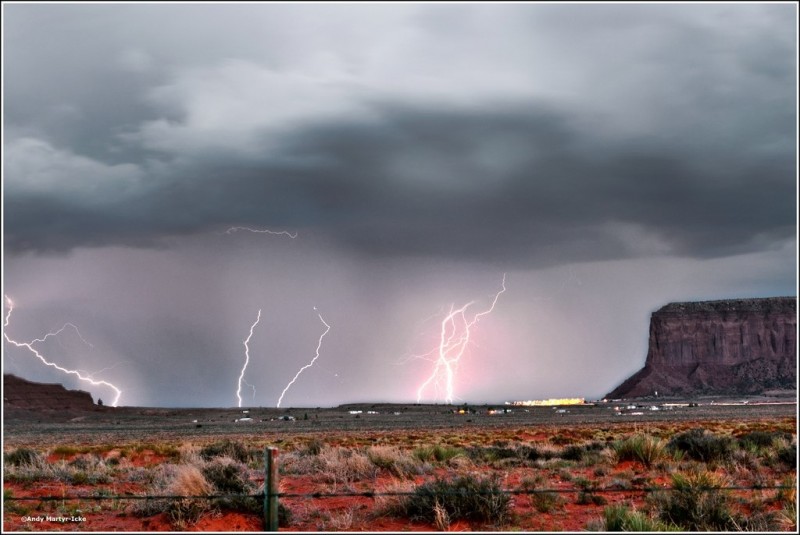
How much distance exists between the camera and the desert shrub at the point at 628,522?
11.0m

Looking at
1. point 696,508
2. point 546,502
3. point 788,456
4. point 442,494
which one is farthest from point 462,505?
point 788,456

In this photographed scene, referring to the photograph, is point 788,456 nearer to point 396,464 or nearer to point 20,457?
point 396,464

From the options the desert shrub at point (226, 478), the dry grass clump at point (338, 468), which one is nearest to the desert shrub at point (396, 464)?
the dry grass clump at point (338, 468)

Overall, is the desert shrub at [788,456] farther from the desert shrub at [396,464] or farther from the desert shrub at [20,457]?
the desert shrub at [20,457]

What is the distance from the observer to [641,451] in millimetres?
19625

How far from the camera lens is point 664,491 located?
13750 millimetres

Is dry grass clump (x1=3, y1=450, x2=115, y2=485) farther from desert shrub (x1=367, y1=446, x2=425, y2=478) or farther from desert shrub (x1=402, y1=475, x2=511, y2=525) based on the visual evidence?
desert shrub (x1=402, y1=475, x2=511, y2=525)

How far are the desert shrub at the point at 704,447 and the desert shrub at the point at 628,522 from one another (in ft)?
30.3

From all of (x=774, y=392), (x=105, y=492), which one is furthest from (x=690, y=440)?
(x=774, y=392)

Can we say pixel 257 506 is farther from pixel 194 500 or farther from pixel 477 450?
pixel 477 450

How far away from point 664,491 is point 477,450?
38.6ft

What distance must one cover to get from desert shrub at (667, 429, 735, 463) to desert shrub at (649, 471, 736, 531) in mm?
7257

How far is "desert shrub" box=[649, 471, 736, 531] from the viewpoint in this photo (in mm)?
11867

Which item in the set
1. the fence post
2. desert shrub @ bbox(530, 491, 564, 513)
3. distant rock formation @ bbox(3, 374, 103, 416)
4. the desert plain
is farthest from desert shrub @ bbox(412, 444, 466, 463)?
distant rock formation @ bbox(3, 374, 103, 416)
